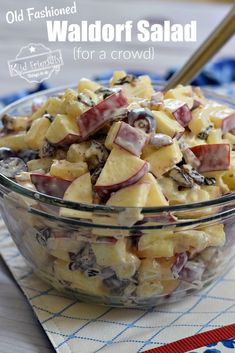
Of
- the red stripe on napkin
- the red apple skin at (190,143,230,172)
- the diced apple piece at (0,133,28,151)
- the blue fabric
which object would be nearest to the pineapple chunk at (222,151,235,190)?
the red apple skin at (190,143,230,172)

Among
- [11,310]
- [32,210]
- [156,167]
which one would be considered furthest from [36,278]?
[156,167]

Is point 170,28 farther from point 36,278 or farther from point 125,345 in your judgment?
point 125,345

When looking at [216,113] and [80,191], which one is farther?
[216,113]

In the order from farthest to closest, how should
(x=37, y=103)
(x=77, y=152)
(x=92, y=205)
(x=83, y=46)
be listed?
(x=83, y=46) → (x=37, y=103) → (x=77, y=152) → (x=92, y=205)

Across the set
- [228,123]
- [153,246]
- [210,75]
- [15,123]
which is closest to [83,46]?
[210,75]

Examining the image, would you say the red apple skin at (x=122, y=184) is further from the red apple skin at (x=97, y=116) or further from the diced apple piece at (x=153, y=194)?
the red apple skin at (x=97, y=116)

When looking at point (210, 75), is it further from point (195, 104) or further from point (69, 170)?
point (69, 170)

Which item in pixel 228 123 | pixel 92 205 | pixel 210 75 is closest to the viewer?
pixel 92 205
